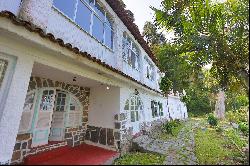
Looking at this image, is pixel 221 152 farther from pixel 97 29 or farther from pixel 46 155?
pixel 97 29

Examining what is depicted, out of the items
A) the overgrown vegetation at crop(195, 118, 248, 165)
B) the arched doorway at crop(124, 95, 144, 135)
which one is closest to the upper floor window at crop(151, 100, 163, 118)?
the arched doorway at crop(124, 95, 144, 135)

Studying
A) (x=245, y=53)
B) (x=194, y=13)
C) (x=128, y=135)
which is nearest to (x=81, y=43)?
(x=194, y=13)

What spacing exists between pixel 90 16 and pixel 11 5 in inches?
131

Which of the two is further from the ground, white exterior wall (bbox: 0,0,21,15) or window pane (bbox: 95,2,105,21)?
window pane (bbox: 95,2,105,21)

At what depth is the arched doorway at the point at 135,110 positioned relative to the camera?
9.41 meters

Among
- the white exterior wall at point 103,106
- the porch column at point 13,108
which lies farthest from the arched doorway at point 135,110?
the porch column at point 13,108

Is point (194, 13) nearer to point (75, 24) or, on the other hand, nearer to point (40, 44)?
point (75, 24)

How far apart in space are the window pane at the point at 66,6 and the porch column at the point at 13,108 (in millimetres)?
2253

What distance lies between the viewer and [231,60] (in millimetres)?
5617

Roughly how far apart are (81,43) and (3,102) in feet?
10.8

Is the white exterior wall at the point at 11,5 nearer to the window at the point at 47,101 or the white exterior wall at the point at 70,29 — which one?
the white exterior wall at the point at 70,29

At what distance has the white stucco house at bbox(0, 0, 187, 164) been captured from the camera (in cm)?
392

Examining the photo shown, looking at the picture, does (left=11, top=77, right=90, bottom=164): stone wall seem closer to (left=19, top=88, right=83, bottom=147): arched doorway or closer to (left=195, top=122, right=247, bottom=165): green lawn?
(left=19, top=88, right=83, bottom=147): arched doorway

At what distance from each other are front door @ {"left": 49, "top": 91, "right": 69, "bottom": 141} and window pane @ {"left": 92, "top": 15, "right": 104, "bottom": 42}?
273 cm
